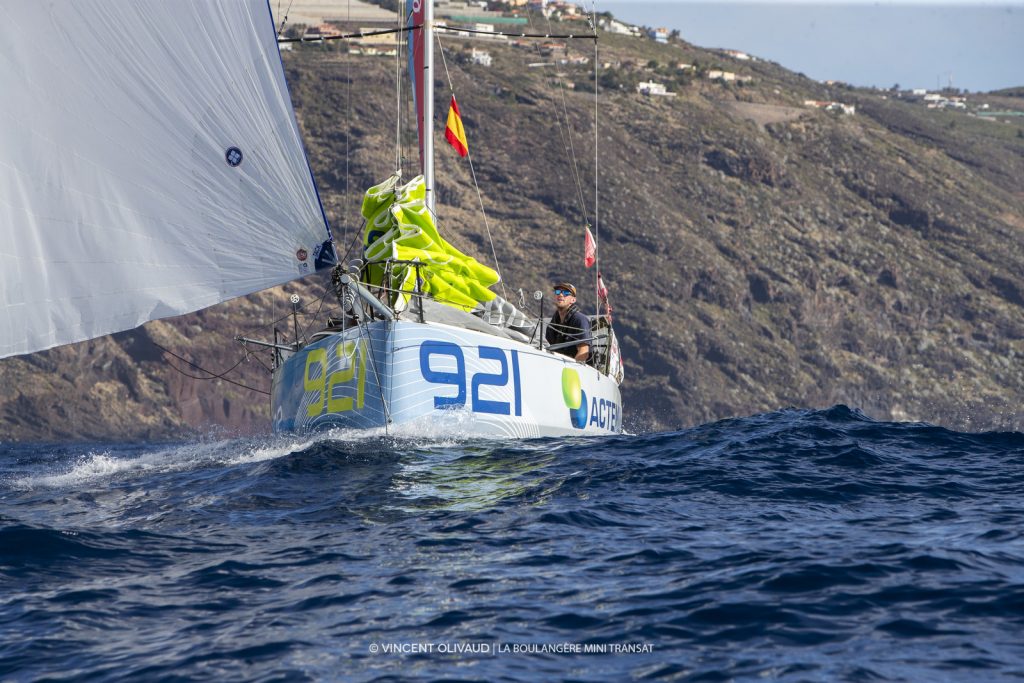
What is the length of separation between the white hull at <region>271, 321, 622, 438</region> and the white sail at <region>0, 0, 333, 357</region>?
1169 millimetres

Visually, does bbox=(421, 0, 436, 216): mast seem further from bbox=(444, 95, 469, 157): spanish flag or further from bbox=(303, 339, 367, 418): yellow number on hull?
bbox=(303, 339, 367, 418): yellow number on hull

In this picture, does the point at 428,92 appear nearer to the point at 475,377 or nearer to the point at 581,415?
the point at 581,415

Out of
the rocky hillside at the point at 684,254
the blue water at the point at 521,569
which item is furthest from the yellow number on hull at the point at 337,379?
the rocky hillside at the point at 684,254

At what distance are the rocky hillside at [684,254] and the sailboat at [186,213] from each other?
146 feet

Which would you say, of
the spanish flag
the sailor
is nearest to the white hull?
the sailor

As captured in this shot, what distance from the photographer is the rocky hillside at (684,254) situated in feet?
191

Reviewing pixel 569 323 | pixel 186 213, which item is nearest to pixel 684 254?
pixel 569 323

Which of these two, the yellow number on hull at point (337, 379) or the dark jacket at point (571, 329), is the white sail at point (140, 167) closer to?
the yellow number on hull at point (337, 379)


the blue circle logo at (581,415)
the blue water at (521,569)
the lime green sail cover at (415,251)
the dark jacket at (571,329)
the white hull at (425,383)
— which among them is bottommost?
the blue water at (521,569)

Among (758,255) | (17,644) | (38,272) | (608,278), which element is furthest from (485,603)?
(758,255)

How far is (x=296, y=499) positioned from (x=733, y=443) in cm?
491

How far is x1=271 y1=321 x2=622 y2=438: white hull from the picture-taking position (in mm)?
12250

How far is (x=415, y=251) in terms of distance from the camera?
1395 cm

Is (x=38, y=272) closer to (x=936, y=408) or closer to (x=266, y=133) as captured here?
(x=266, y=133)
